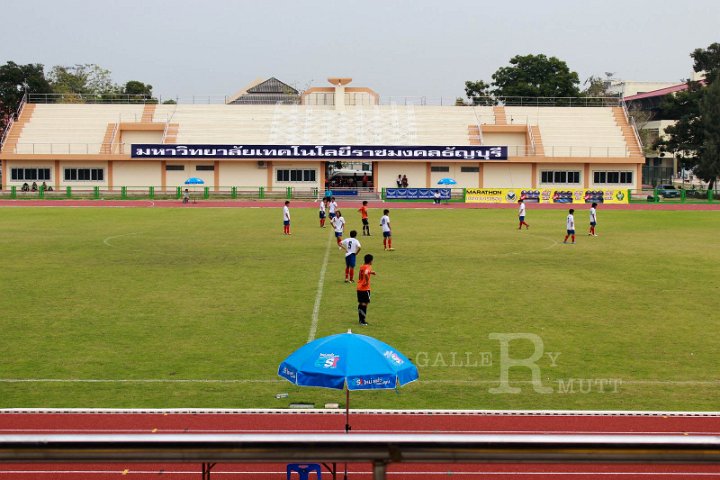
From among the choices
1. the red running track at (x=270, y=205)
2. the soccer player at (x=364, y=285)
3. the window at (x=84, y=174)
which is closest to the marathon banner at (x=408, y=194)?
the red running track at (x=270, y=205)

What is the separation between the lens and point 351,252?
23.6m

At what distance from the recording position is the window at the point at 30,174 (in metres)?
79.7

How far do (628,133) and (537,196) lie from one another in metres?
22.0

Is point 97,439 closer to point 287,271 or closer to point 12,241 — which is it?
point 287,271

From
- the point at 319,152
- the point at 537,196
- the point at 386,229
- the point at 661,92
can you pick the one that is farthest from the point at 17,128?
the point at 661,92

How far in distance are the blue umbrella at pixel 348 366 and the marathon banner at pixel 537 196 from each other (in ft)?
190

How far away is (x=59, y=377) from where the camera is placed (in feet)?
46.8

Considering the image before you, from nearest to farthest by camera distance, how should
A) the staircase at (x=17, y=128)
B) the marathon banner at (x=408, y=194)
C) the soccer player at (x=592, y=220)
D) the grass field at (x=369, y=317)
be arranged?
the grass field at (x=369, y=317), the soccer player at (x=592, y=220), the marathon banner at (x=408, y=194), the staircase at (x=17, y=128)

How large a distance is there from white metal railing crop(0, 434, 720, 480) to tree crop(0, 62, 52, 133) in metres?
107

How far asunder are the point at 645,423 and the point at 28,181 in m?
77.0

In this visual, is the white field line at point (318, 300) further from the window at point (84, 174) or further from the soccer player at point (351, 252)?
the window at point (84, 174)

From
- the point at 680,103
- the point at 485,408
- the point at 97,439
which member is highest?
the point at 680,103

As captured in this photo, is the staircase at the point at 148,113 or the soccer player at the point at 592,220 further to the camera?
the staircase at the point at 148,113

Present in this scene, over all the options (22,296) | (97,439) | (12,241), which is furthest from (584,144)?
(97,439)
